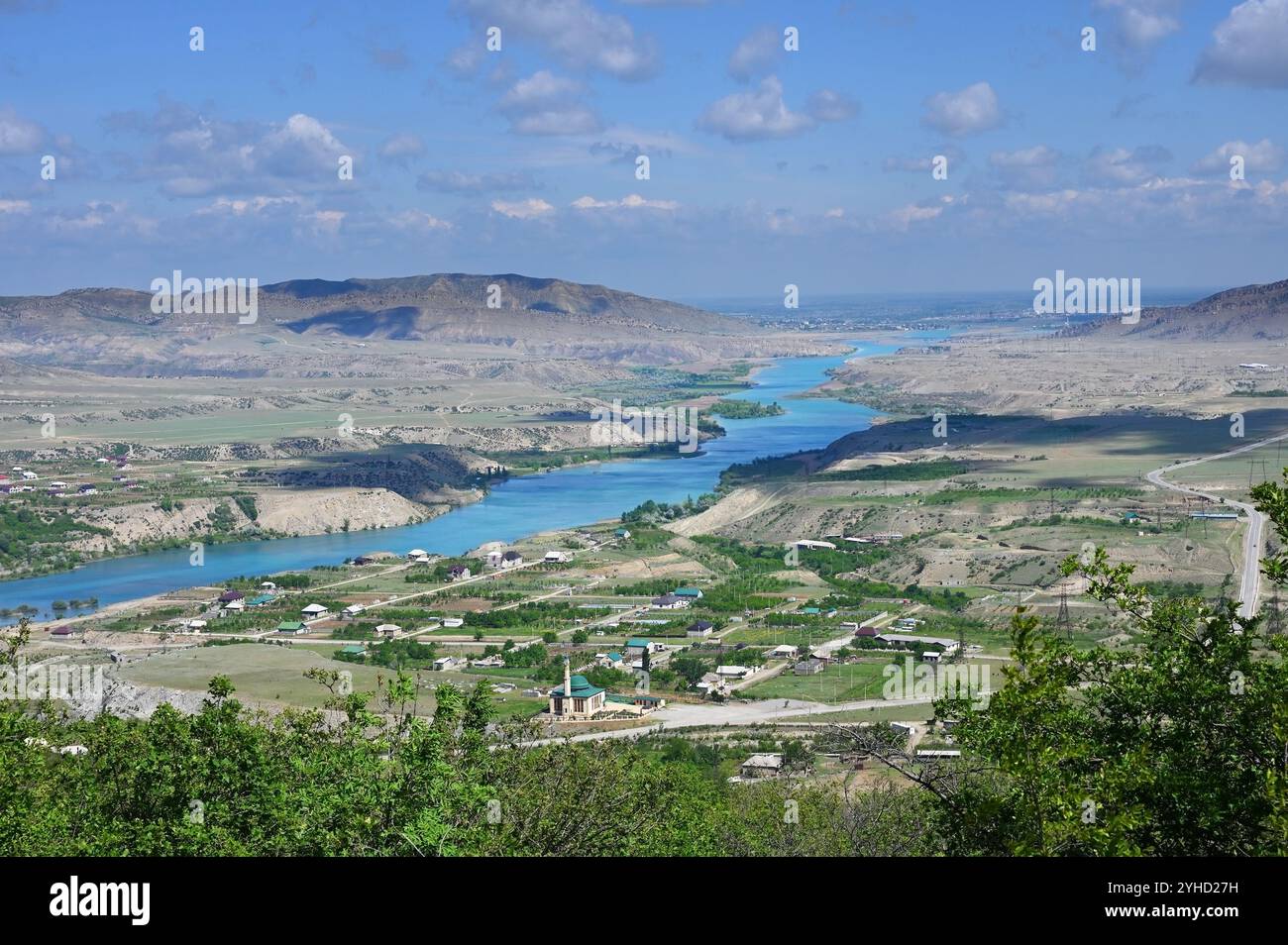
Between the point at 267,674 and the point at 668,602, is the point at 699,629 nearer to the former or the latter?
the point at 668,602

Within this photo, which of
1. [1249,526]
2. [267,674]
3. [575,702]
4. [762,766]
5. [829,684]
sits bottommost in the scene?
[829,684]

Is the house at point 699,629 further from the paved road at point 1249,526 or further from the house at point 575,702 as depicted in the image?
the paved road at point 1249,526

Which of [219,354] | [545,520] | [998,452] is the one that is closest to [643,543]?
[545,520]

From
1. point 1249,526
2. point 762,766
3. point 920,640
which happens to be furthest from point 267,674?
point 1249,526

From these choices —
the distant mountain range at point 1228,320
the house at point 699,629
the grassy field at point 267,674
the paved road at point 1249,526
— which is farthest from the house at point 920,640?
the distant mountain range at point 1228,320

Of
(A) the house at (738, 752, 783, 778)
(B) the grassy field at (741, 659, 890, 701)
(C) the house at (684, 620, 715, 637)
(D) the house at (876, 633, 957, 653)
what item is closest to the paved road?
(D) the house at (876, 633, 957, 653)

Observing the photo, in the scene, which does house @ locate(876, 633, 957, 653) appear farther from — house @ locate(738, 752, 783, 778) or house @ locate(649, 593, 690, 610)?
house @ locate(738, 752, 783, 778)
